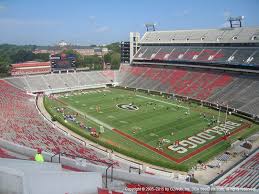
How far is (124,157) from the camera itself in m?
29.0

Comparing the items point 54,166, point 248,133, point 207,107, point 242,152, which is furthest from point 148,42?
point 54,166

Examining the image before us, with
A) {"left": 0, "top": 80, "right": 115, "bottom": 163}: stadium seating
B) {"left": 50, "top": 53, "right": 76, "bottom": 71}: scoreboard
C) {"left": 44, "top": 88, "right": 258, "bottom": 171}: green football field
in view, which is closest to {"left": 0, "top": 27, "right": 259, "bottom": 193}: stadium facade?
{"left": 0, "top": 80, "right": 115, "bottom": 163}: stadium seating

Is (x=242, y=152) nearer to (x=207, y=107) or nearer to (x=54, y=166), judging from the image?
(x=207, y=107)

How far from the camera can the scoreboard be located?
7569 centimetres

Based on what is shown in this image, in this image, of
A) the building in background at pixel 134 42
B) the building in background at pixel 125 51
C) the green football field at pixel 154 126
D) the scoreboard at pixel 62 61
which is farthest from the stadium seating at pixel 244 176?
the scoreboard at pixel 62 61

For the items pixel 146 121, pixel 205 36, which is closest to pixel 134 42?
pixel 205 36

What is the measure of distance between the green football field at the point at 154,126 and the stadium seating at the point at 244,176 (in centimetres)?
506

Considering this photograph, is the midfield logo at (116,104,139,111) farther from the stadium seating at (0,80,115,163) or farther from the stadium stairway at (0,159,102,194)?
the stadium stairway at (0,159,102,194)

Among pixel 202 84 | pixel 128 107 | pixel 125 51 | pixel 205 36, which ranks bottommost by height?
pixel 128 107

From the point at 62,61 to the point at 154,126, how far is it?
4576 centimetres

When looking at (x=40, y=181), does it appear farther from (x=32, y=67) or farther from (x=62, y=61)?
(x=32, y=67)

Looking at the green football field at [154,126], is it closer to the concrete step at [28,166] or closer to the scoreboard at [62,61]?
the concrete step at [28,166]

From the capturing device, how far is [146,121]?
135 feet

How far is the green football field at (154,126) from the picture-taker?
99.2 ft
